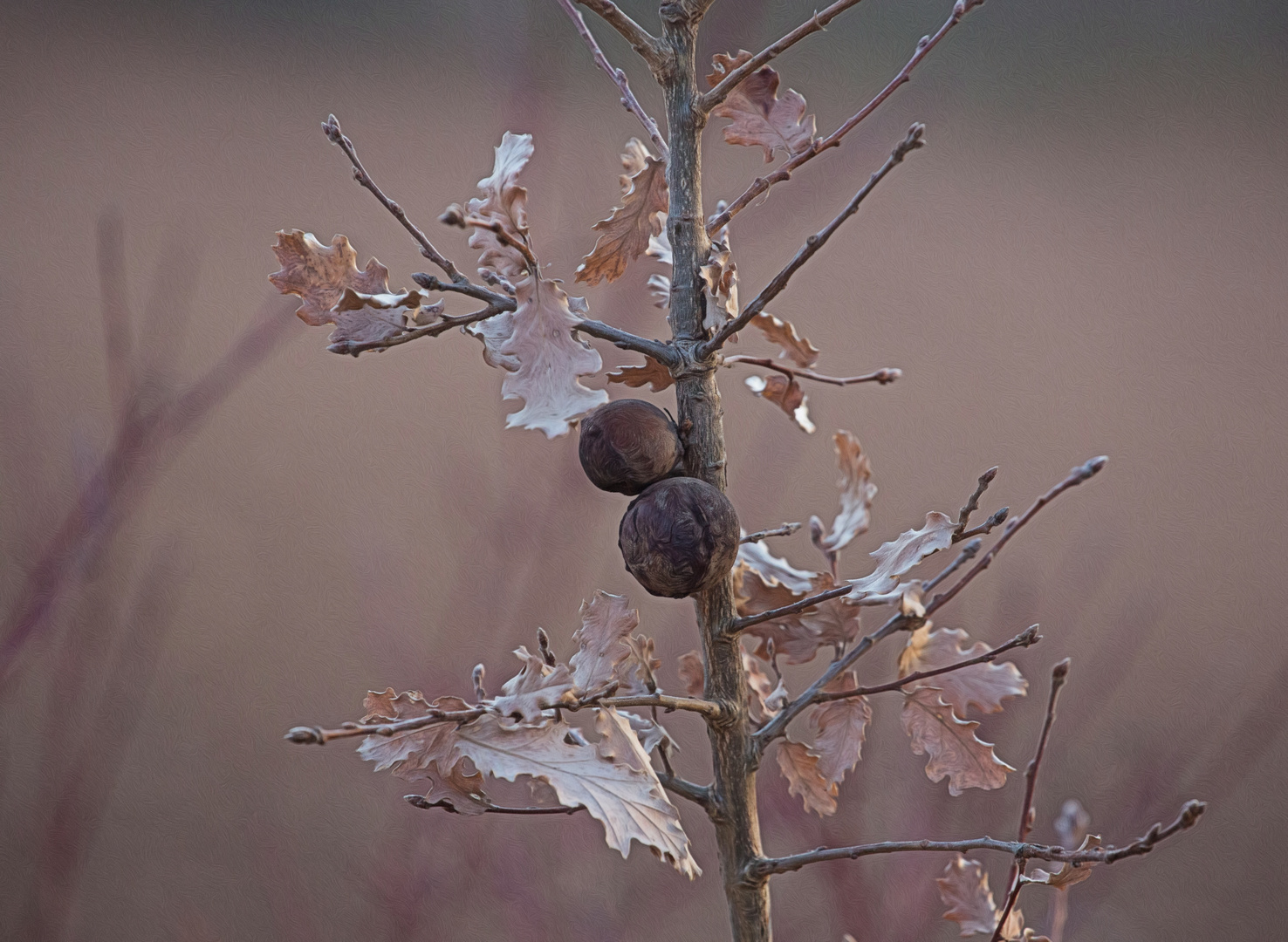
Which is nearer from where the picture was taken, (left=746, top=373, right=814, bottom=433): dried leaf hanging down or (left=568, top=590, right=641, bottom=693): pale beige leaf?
(left=568, top=590, right=641, bottom=693): pale beige leaf

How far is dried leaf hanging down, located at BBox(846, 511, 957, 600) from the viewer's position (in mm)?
423

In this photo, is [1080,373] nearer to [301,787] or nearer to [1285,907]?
[1285,907]

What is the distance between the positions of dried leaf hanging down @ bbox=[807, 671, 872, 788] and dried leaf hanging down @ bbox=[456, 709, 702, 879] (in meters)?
0.14

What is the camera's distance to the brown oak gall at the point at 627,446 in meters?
0.44

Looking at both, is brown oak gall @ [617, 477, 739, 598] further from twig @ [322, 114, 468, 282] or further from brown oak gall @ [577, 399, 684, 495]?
twig @ [322, 114, 468, 282]

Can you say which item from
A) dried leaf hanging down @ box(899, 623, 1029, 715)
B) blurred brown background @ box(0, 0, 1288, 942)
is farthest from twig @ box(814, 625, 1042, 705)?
blurred brown background @ box(0, 0, 1288, 942)

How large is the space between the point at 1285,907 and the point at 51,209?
61.4 inches

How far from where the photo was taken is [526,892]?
1.01 metres

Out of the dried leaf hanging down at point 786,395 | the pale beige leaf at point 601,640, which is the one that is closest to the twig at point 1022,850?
the pale beige leaf at point 601,640

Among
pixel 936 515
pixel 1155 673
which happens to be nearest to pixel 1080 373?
pixel 1155 673

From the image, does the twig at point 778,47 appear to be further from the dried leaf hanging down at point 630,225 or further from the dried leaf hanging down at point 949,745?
the dried leaf hanging down at point 949,745

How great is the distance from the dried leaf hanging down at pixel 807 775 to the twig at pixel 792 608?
0.33 ft

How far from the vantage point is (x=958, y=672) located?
54 centimetres

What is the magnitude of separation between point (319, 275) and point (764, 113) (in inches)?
10.3
